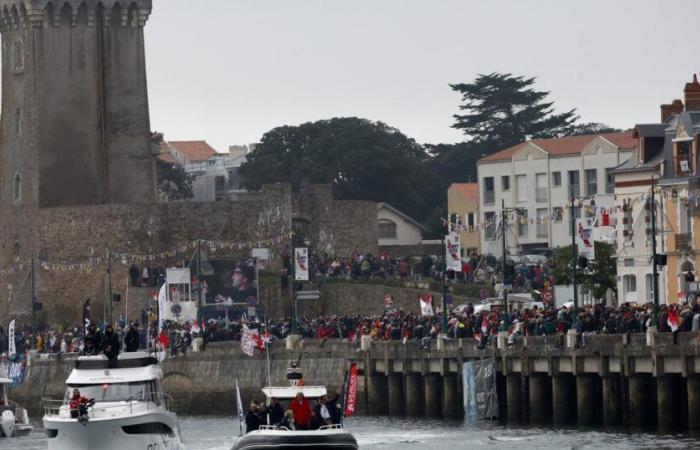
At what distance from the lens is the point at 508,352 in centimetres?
7156

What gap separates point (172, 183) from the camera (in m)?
162

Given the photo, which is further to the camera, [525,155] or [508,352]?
[525,155]

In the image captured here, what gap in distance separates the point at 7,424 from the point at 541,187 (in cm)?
5125

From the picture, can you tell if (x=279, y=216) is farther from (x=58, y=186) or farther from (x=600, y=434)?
(x=600, y=434)

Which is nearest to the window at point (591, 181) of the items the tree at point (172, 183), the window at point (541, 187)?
the window at point (541, 187)

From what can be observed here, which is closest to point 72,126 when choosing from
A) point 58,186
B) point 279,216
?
point 58,186

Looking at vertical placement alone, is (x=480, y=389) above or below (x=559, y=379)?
below

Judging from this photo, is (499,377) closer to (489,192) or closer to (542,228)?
(542,228)

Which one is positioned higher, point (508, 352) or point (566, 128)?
point (566, 128)

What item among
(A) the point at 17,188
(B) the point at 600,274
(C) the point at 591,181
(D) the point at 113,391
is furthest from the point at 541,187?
(D) the point at 113,391

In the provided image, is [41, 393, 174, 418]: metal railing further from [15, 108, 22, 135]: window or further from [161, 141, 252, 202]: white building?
[161, 141, 252, 202]: white building

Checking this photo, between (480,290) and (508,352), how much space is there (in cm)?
2596

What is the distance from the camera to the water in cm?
6216

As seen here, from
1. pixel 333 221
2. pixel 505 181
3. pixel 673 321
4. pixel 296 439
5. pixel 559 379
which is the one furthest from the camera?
pixel 505 181
